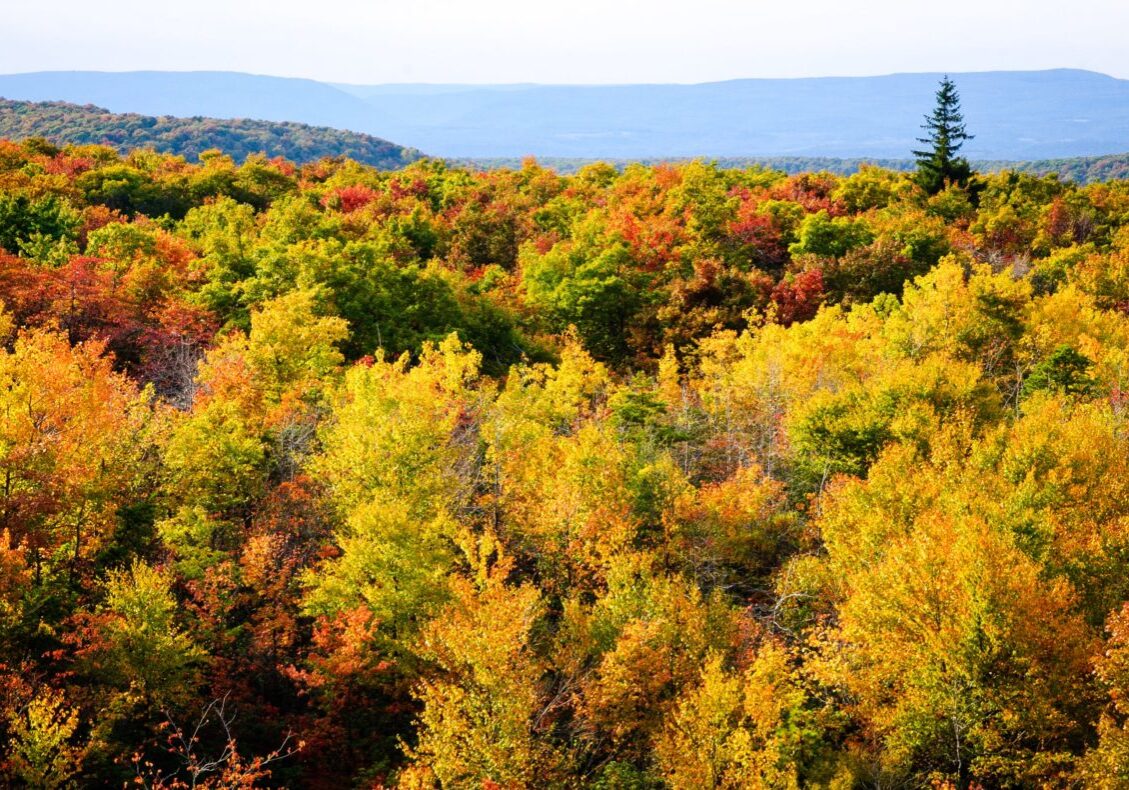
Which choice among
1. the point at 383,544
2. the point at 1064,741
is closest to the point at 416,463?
the point at 383,544

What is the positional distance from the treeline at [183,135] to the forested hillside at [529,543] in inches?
2905

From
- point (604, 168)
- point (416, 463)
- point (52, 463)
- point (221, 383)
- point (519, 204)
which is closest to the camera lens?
point (52, 463)

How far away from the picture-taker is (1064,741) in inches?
1032

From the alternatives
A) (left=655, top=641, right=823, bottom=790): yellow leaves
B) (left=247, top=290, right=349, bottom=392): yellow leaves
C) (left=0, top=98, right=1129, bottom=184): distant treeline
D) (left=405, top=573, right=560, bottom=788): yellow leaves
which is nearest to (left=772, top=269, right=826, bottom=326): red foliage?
(left=247, top=290, right=349, bottom=392): yellow leaves

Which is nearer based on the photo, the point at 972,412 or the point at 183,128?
the point at 972,412

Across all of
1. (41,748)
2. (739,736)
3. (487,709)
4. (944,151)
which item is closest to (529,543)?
(487,709)

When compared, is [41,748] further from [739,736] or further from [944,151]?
[944,151]

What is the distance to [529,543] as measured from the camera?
34438 mm

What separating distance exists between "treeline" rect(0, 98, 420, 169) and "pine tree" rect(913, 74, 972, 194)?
7178cm

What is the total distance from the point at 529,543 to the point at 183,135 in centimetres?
14015

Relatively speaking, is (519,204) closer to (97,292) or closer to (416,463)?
(97,292)

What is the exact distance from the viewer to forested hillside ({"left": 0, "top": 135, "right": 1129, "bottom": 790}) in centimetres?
2522

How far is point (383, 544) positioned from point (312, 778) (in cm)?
691

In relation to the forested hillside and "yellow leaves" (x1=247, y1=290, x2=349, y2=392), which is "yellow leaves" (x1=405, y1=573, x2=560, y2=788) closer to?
the forested hillside
